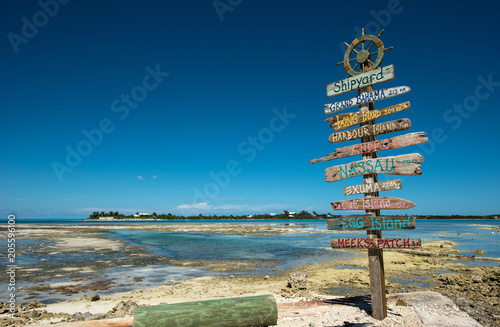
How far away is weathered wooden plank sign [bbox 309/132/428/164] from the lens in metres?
5.73

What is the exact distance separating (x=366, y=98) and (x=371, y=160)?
1536 mm

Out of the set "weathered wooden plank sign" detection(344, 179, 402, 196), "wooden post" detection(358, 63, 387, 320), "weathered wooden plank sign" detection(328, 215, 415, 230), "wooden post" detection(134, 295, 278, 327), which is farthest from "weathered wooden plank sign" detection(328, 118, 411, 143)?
"wooden post" detection(134, 295, 278, 327)

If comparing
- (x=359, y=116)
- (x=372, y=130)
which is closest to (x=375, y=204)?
(x=372, y=130)

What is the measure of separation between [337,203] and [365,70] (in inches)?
131

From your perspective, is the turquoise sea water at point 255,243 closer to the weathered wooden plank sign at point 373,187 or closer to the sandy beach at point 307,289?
the sandy beach at point 307,289

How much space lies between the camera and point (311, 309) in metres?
6.59

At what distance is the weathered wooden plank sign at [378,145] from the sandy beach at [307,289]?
12.0 feet

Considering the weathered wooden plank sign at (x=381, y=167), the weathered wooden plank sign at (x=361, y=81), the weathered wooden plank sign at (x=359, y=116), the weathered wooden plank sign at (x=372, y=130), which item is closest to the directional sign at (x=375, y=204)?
the weathered wooden plank sign at (x=381, y=167)

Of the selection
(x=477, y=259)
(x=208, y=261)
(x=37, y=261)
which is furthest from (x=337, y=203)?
(x=37, y=261)

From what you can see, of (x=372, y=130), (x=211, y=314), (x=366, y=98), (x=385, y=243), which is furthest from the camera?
(x=366, y=98)

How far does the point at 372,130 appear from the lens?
6293 millimetres

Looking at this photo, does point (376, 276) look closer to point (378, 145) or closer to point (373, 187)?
point (373, 187)

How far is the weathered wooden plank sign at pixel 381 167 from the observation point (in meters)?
5.67

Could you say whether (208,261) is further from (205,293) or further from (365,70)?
(365,70)
